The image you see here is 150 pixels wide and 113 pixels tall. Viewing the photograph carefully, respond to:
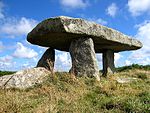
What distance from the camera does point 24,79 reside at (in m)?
12.3

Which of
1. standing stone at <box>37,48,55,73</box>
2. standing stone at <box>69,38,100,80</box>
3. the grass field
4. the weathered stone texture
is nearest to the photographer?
the grass field

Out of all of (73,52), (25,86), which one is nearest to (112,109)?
(25,86)

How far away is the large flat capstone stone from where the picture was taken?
13102 millimetres

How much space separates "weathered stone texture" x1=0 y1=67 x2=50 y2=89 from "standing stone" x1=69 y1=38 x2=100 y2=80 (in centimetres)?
174

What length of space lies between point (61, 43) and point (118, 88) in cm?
606

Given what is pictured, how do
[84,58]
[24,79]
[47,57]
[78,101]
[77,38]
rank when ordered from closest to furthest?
[78,101] < [24,79] < [84,58] < [77,38] < [47,57]

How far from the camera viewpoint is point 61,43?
15.9 m

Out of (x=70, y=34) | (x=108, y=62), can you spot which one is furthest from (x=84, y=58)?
(x=108, y=62)

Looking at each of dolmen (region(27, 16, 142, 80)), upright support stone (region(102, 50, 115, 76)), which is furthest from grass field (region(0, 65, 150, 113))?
upright support stone (region(102, 50, 115, 76))

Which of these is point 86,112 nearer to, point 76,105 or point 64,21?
point 76,105

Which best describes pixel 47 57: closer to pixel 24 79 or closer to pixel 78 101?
pixel 24 79

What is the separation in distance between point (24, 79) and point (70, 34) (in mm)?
2941

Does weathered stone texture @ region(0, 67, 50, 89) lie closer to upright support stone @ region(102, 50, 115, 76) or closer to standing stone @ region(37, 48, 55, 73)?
standing stone @ region(37, 48, 55, 73)

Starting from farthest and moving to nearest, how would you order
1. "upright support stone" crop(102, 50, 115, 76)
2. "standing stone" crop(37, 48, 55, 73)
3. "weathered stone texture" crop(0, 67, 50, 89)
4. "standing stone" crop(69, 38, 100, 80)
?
1. "upright support stone" crop(102, 50, 115, 76)
2. "standing stone" crop(37, 48, 55, 73)
3. "standing stone" crop(69, 38, 100, 80)
4. "weathered stone texture" crop(0, 67, 50, 89)
